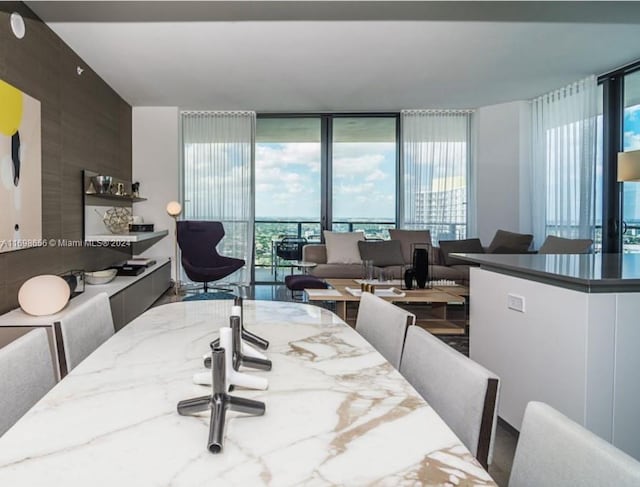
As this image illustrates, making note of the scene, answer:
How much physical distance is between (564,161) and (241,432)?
598 centimetres

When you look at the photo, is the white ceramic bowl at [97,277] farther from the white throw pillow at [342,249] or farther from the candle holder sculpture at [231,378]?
the candle holder sculpture at [231,378]

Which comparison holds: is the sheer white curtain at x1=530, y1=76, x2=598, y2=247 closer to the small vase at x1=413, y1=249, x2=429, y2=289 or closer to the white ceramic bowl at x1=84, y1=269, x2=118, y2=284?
the small vase at x1=413, y1=249, x2=429, y2=289

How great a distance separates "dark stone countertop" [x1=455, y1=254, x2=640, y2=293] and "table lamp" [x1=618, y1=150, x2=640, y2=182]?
93 centimetres

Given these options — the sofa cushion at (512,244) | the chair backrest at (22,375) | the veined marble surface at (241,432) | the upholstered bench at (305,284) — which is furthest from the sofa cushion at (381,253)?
the chair backrest at (22,375)

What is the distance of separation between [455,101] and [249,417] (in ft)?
20.4

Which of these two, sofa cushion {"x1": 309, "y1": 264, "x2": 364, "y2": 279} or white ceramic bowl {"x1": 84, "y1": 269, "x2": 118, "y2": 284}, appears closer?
white ceramic bowl {"x1": 84, "y1": 269, "x2": 118, "y2": 284}

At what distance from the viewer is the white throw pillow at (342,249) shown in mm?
6008

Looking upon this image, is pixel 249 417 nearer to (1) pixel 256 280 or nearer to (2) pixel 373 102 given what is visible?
(2) pixel 373 102

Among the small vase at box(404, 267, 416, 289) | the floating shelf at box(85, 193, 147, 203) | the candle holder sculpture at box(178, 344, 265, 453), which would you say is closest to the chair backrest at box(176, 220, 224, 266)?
the floating shelf at box(85, 193, 147, 203)

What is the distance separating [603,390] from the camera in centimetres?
175

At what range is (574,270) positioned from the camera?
77.0 inches

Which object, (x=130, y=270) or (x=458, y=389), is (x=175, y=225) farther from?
(x=458, y=389)

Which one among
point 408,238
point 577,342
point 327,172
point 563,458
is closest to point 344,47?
point 327,172

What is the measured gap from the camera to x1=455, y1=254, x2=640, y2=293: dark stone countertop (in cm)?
173
